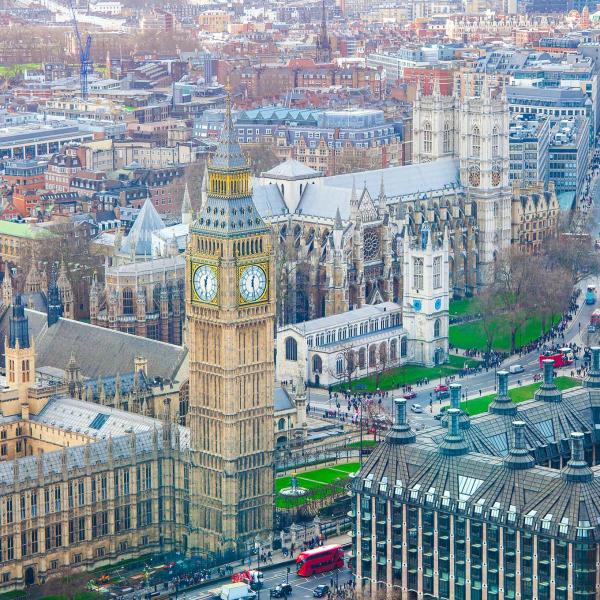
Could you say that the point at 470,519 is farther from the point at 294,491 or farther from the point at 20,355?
Answer: the point at 20,355

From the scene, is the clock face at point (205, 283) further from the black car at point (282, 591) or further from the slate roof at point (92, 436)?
the black car at point (282, 591)

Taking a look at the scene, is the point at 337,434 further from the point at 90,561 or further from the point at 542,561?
the point at 542,561

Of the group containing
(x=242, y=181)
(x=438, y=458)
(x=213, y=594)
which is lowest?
(x=213, y=594)

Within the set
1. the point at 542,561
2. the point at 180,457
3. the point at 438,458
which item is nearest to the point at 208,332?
the point at 180,457

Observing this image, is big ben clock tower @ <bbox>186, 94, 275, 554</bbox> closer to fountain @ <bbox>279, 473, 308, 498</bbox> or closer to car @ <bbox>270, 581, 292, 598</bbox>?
fountain @ <bbox>279, 473, 308, 498</bbox>

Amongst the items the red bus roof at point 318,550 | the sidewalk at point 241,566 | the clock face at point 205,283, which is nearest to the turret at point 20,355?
the clock face at point 205,283

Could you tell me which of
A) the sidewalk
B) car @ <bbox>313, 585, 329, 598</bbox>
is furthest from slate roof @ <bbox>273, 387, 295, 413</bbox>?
car @ <bbox>313, 585, 329, 598</bbox>

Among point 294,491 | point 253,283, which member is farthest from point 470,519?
point 294,491
